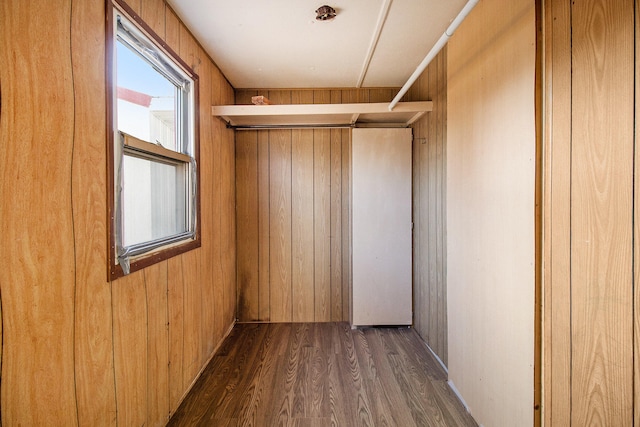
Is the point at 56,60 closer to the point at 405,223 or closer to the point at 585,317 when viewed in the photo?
the point at 585,317

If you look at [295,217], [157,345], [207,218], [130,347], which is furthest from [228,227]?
[130,347]

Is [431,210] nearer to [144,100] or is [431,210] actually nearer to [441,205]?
[441,205]

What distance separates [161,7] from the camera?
1564mm

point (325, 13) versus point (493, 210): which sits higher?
point (325, 13)

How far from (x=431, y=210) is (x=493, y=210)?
96 cm

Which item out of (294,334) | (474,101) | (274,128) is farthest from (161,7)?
(294,334)

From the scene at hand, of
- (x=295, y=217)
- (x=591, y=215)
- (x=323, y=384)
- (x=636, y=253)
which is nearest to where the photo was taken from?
(x=636, y=253)

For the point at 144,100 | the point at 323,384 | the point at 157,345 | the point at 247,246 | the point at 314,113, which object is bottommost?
the point at 323,384

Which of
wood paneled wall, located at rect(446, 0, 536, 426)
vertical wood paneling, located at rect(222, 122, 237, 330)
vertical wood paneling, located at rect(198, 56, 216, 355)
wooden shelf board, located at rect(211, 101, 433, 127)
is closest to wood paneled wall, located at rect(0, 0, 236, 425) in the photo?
vertical wood paneling, located at rect(198, 56, 216, 355)

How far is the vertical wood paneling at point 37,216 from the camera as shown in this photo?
80 centimetres

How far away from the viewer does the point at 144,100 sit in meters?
1.53

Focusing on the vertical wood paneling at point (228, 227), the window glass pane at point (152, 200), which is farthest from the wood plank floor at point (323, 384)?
the window glass pane at point (152, 200)

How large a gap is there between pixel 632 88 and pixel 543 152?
0.34 m

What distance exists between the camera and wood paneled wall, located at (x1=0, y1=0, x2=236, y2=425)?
82 cm
